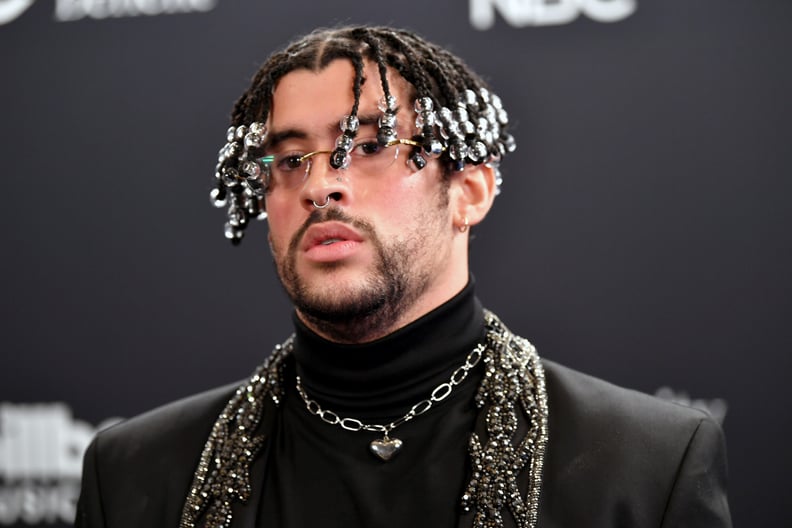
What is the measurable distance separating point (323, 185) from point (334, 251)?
0.11m

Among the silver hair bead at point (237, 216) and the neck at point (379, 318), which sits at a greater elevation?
the silver hair bead at point (237, 216)

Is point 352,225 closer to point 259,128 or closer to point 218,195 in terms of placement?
point 259,128

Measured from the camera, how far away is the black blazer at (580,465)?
1.45 meters

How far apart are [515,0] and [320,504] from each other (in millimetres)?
1273

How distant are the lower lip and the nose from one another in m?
0.07

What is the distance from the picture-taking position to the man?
149 centimetres

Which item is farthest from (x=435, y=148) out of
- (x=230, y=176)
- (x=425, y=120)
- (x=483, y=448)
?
(x=483, y=448)

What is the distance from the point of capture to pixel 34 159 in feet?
8.32

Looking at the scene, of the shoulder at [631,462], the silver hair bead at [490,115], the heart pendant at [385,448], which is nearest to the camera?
the shoulder at [631,462]

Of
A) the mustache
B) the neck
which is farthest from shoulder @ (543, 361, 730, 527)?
the mustache

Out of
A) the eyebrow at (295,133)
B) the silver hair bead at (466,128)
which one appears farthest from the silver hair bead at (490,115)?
the eyebrow at (295,133)

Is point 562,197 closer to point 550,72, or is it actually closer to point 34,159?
point 550,72

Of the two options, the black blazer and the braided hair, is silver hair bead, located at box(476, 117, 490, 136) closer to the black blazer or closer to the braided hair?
the braided hair

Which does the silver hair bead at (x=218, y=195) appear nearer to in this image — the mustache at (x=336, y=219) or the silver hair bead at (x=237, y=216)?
the silver hair bead at (x=237, y=216)
